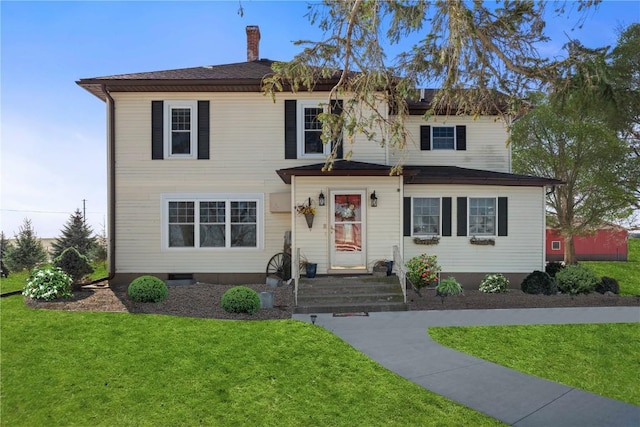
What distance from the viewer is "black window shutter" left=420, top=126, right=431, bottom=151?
14.0 meters

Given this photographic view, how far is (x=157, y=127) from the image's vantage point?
1220 centimetres

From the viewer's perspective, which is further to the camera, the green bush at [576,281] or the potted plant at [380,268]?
the green bush at [576,281]

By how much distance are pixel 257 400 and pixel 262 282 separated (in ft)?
24.1

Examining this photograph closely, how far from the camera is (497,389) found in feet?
17.2

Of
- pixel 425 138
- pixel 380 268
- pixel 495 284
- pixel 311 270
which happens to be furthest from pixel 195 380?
pixel 425 138

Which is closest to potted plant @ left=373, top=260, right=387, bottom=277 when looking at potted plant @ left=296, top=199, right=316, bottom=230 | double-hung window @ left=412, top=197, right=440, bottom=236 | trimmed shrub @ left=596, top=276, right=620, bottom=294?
double-hung window @ left=412, top=197, right=440, bottom=236

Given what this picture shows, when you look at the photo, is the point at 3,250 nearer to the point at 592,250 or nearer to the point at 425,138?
the point at 425,138

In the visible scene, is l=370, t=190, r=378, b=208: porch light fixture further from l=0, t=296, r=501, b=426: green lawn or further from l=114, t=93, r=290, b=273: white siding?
l=0, t=296, r=501, b=426: green lawn

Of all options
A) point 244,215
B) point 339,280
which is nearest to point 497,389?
point 339,280

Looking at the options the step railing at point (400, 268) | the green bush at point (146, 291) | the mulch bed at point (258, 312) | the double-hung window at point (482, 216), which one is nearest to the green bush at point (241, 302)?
the mulch bed at point (258, 312)

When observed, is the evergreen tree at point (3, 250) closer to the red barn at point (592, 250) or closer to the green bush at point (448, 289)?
the green bush at point (448, 289)

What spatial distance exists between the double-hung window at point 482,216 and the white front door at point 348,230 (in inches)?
151

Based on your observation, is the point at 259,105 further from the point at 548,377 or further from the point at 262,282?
the point at 548,377

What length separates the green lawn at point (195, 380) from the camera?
4527 millimetres
